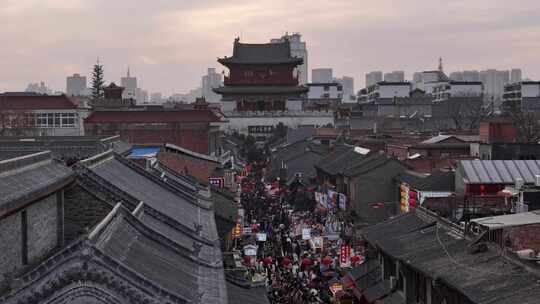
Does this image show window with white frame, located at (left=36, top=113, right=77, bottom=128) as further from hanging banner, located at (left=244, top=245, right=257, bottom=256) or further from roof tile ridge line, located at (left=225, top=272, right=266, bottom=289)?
roof tile ridge line, located at (left=225, top=272, right=266, bottom=289)

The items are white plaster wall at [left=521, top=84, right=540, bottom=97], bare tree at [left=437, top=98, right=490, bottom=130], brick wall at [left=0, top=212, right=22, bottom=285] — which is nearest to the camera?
brick wall at [left=0, top=212, right=22, bottom=285]

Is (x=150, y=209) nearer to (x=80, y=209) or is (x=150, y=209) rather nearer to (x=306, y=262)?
(x=80, y=209)

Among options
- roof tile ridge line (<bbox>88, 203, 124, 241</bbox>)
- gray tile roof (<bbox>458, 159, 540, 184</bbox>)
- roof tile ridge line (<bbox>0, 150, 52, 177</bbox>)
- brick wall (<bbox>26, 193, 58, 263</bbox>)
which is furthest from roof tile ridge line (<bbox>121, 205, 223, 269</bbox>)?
gray tile roof (<bbox>458, 159, 540, 184</bbox>)

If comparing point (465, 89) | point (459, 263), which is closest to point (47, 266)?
point (459, 263)

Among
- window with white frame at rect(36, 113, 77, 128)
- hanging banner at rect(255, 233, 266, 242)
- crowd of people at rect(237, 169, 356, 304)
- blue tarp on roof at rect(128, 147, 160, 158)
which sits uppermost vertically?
window with white frame at rect(36, 113, 77, 128)

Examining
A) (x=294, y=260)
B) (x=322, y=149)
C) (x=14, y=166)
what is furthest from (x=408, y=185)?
(x=322, y=149)

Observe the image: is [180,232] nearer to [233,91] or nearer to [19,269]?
[19,269]
